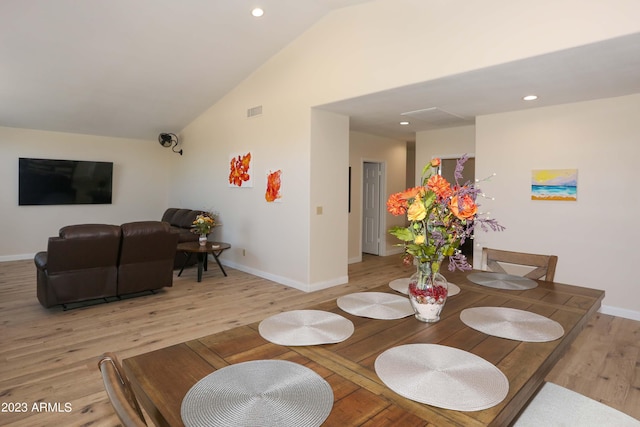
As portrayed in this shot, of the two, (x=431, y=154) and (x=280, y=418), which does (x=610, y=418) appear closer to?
(x=280, y=418)

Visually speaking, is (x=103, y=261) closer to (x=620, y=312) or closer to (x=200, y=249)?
(x=200, y=249)

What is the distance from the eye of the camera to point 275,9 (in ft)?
13.7

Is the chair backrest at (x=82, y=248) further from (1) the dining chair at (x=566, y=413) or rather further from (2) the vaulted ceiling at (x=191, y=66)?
(1) the dining chair at (x=566, y=413)

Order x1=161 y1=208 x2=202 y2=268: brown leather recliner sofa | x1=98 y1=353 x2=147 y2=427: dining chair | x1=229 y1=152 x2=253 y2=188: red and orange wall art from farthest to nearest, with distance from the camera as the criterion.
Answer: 1. x1=161 y1=208 x2=202 y2=268: brown leather recliner sofa
2. x1=229 y1=152 x2=253 y2=188: red and orange wall art
3. x1=98 y1=353 x2=147 y2=427: dining chair

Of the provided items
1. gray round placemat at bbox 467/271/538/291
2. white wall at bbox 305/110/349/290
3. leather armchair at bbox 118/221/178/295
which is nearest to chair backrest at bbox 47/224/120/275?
leather armchair at bbox 118/221/178/295

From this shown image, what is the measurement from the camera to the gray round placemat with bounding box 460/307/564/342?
4.89ft

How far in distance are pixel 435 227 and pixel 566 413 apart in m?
0.89

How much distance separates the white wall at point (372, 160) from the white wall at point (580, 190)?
251 cm

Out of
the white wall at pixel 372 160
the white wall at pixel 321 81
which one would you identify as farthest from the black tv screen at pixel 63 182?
the white wall at pixel 372 160

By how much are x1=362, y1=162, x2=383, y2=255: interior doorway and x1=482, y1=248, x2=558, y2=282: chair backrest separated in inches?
194

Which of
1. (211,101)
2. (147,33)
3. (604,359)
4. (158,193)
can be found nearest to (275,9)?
(147,33)

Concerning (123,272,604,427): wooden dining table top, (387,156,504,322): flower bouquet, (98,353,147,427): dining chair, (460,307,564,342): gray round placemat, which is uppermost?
(387,156,504,322): flower bouquet

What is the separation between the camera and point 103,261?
13.4ft

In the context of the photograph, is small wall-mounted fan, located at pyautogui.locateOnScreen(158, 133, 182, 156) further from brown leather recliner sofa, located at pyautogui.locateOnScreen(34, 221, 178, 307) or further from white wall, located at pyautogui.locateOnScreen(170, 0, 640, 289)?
brown leather recliner sofa, located at pyautogui.locateOnScreen(34, 221, 178, 307)
